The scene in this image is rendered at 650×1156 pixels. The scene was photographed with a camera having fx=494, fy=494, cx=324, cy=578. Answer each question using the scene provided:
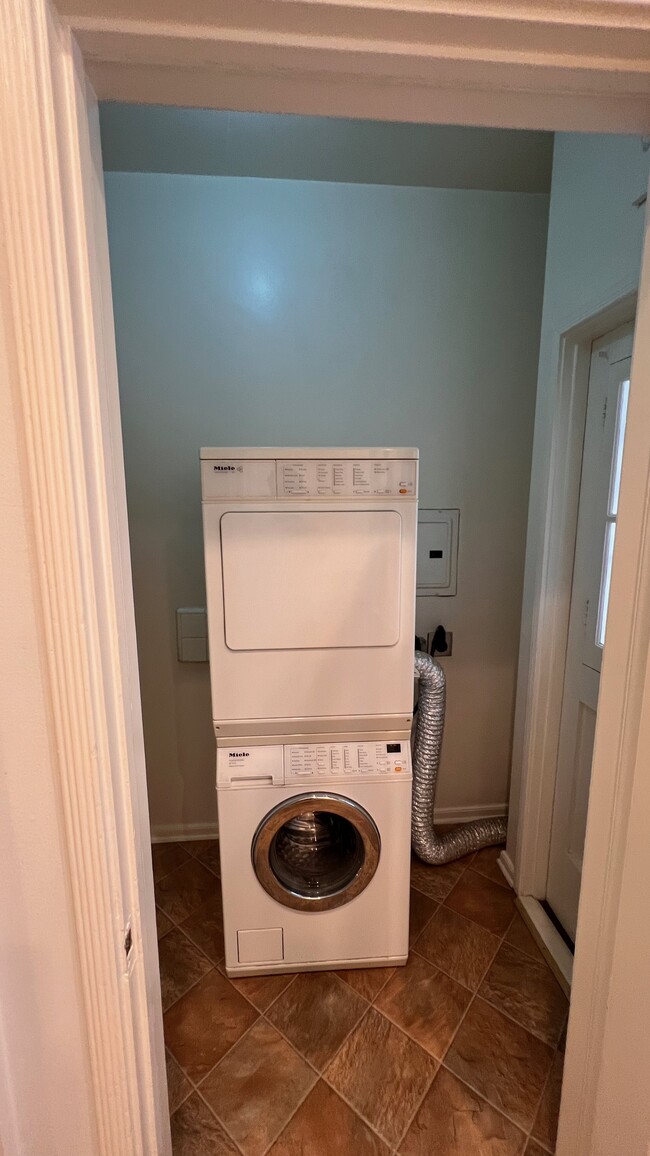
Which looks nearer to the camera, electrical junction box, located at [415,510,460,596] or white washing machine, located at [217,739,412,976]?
white washing machine, located at [217,739,412,976]

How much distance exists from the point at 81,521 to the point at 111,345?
31 cm

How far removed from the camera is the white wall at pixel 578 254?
1.27m

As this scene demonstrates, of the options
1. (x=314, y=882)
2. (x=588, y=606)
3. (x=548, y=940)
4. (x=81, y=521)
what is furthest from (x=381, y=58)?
(x=548, y=940)

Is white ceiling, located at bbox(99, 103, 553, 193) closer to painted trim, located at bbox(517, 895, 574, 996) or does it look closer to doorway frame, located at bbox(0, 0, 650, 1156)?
doorway frame, located at bbox(0, 0, 650, 1156)

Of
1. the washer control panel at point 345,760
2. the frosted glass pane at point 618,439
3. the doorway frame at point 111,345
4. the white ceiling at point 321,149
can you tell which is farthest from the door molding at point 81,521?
the frosted glass pane at point 618,439

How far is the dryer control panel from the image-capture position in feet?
5.06

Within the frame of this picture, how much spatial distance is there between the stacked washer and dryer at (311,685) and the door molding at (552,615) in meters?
0.58

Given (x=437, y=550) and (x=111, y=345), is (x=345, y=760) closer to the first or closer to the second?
(x=437, y=550)

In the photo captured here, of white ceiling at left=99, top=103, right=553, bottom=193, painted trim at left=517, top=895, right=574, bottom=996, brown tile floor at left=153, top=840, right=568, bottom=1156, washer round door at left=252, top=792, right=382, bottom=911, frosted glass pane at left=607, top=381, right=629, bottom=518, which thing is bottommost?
brown tile floor at left=153, top=840, right=568, bottom=1156

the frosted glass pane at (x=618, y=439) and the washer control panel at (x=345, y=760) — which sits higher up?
the frosted glass pane at (x=618, y=439)

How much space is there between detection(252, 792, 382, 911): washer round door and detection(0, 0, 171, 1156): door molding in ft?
2.34

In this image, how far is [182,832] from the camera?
7.55ft

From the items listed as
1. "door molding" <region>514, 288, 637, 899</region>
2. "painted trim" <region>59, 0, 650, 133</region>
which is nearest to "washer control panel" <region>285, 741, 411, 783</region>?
"door molding" <region>514, 288, 637, 899</region>

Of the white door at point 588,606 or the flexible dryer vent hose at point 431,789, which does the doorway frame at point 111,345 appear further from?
the flexible dryer vent hose at point 431,789
